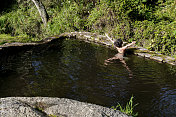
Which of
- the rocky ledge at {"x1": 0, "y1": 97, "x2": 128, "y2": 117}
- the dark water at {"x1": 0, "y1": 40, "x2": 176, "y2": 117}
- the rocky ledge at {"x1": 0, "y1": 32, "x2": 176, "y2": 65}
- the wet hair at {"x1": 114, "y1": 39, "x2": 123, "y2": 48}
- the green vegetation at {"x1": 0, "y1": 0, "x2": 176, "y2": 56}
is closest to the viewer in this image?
the rocky ledge at {"x1": 0, "y1": 97, "x2": 128, "y2": 117}

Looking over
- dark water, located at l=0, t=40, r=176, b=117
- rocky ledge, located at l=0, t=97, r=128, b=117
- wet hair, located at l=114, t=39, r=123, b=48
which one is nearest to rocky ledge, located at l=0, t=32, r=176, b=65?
dark water, located at l=0, t=40, r=176, b=117

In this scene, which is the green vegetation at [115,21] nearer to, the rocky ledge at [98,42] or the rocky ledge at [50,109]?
the rocky ledge at [98,42]

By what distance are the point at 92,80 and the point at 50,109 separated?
306cm

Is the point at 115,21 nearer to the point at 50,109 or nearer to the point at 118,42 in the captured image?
the point at 118,42

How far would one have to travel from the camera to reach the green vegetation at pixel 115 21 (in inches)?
371

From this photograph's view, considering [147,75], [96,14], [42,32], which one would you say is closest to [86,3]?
[96,14]

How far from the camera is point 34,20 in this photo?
639 inches

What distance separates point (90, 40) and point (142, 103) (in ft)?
25.0

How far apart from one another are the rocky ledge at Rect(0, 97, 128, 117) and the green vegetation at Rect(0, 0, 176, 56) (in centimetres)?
679

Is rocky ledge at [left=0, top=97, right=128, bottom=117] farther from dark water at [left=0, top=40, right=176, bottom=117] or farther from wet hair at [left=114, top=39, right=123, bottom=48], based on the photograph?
wet hair at [left=114, top=39, right=123, bottom=48]

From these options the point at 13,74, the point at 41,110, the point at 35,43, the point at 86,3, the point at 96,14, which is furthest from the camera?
the point at 86,3

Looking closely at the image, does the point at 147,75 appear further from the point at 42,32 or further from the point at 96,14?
the point at 42,32

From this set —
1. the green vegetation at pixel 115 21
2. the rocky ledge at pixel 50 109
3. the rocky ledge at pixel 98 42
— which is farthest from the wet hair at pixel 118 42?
the rocky ledge at pixel 50 109

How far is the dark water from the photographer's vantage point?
482 cm
